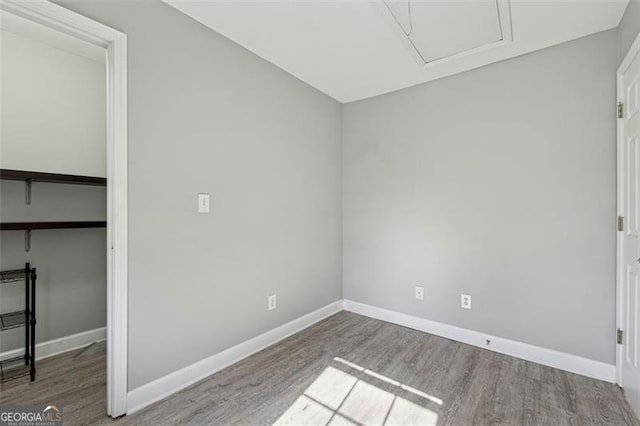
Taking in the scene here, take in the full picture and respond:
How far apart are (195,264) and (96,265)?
51.3 inches

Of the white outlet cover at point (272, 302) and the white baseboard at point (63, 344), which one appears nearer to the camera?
the white baseboard at point (63, 344)

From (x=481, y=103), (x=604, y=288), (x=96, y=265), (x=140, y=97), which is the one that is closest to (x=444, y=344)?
(x=604, y=288)

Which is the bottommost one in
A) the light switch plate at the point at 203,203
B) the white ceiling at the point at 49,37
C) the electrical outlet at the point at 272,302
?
the electrical outlet at the point at 272,302

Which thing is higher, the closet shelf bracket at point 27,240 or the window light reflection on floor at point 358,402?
the closet shelf bracket at point 27,240

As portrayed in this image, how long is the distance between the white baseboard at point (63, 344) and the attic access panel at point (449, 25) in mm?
Result: 3469

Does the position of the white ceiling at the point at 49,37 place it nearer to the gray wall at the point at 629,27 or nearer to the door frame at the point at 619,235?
the gray wall at the point at 629,27

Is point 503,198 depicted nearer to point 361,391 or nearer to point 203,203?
point 361,391

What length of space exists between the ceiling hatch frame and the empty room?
0.02m

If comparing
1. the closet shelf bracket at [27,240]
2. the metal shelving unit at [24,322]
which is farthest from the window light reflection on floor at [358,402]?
the closet shelf bracket at [27,240]

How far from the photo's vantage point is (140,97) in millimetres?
1762

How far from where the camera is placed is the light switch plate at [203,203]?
2.08 metres

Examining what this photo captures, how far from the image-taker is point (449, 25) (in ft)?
6.73

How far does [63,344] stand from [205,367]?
1.35m
